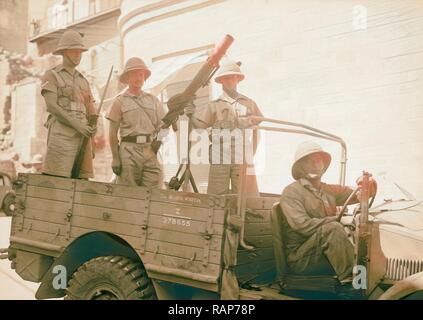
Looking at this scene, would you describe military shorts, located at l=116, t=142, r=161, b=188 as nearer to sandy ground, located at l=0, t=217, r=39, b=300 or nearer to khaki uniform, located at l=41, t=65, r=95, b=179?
khaki uniform, located at l=41, t=65, r=95, b=179

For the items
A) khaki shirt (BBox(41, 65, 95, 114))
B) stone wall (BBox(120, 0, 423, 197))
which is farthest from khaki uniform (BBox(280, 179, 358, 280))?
khaki shirt (BBox(41, 65, 95, 114))

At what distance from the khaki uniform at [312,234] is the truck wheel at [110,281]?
0.91 metres

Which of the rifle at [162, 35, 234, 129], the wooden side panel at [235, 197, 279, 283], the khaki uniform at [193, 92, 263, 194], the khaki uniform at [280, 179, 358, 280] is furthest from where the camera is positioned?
the khaki uniform at [193, 92, 263, 194]

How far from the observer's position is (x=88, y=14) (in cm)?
489

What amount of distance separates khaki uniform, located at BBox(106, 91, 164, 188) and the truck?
0.79 meters

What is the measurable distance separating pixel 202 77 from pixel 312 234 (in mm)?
1340

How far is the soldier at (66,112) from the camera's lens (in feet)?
12.9

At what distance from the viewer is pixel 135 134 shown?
13.6ft

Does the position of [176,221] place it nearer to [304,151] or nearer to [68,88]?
[304,151]

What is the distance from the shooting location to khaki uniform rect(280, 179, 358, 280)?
9.41 feet

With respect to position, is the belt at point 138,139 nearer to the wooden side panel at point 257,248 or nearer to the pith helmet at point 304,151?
the wooden side panel at point 257,248

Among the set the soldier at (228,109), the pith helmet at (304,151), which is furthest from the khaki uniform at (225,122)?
the pith helmet at (304,151)

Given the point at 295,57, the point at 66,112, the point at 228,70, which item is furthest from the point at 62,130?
the point at 295,57
